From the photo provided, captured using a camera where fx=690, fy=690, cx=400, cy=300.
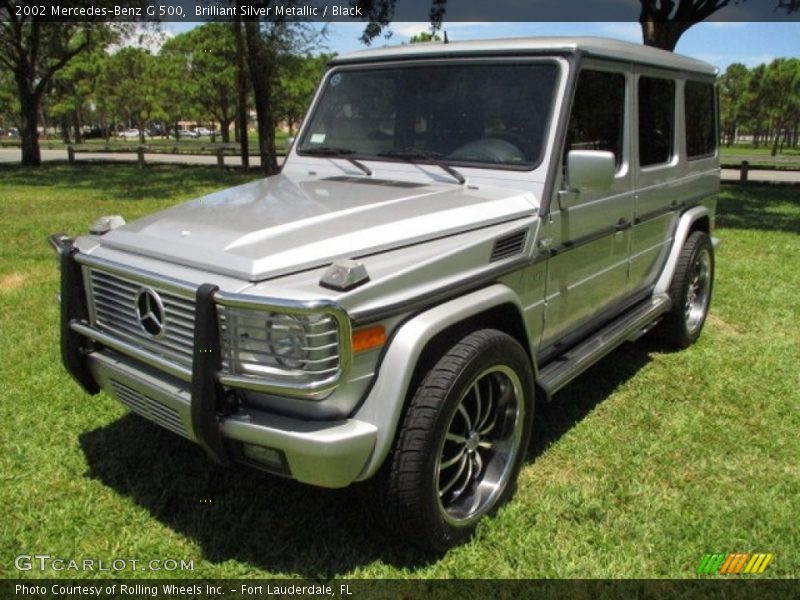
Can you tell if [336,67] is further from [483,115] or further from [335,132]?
[483,115]

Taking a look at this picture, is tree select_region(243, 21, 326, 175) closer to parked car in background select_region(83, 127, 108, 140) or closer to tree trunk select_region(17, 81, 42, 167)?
tree trunk select_region(17, 81, 42, 167)

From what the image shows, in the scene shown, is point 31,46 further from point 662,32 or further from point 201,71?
point 662,32

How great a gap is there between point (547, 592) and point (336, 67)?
311 centimetres

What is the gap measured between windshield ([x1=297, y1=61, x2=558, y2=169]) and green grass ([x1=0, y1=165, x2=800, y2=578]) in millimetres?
1680

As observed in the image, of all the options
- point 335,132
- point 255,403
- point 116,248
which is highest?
point 335,132

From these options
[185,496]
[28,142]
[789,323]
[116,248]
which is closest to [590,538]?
[185,496]

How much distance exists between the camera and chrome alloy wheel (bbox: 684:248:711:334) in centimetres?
544

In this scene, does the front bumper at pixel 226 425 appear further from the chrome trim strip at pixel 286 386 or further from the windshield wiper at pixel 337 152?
the windshield wiper at pixel 337 152

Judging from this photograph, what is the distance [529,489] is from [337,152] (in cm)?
213

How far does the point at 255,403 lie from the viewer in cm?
255

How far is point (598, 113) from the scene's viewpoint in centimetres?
375

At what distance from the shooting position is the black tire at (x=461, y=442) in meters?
2.60

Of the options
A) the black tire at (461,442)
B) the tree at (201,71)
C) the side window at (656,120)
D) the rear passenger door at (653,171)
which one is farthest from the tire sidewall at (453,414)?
the tree at (201,71)

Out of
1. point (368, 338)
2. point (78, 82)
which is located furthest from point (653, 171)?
point (78, 82)
